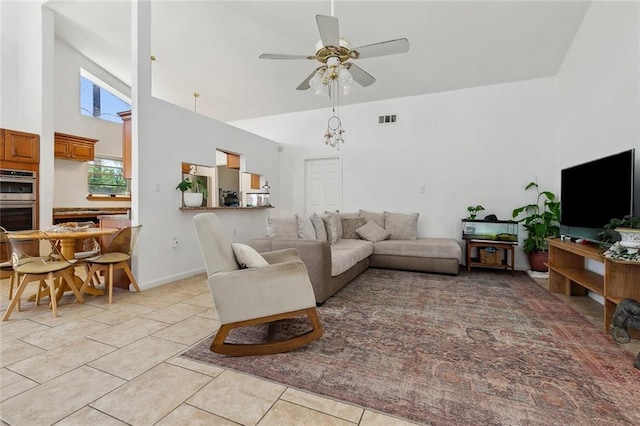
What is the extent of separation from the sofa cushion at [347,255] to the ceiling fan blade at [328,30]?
2048 millimetres

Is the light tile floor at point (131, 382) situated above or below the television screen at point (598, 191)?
below

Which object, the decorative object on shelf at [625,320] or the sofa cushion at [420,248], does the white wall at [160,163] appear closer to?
the sofa cushion at [420,248]

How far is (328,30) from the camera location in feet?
6.68

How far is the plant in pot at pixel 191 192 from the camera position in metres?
3.81

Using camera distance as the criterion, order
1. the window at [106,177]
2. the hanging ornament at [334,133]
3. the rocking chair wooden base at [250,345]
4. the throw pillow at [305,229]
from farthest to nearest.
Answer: the window at [106,177] < the hanging ornament at [334,133] < the throw pillow at [305,229] < the rocking chair wooden base at [250,345]

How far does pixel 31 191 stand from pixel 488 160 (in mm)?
7127

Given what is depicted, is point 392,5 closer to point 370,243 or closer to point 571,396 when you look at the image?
point 370,243

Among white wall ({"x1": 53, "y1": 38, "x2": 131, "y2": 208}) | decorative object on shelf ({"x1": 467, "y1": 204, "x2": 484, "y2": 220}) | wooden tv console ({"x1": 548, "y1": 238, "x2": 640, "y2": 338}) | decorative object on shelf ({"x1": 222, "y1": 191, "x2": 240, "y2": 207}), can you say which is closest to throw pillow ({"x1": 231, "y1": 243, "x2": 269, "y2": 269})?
wooden tv console ({"x1": 548, "y1": 238, "x2": 640, "y2": 338})

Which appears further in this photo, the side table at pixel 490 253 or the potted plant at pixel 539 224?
the side table at pixel 490 253

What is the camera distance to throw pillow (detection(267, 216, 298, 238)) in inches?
124

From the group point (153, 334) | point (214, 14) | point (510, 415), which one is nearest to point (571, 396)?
point (510, 415)

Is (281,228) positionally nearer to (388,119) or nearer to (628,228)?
(628,228)

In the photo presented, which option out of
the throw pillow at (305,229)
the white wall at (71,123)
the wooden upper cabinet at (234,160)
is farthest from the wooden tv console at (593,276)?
the white wall at (71,123)

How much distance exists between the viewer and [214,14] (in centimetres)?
385
